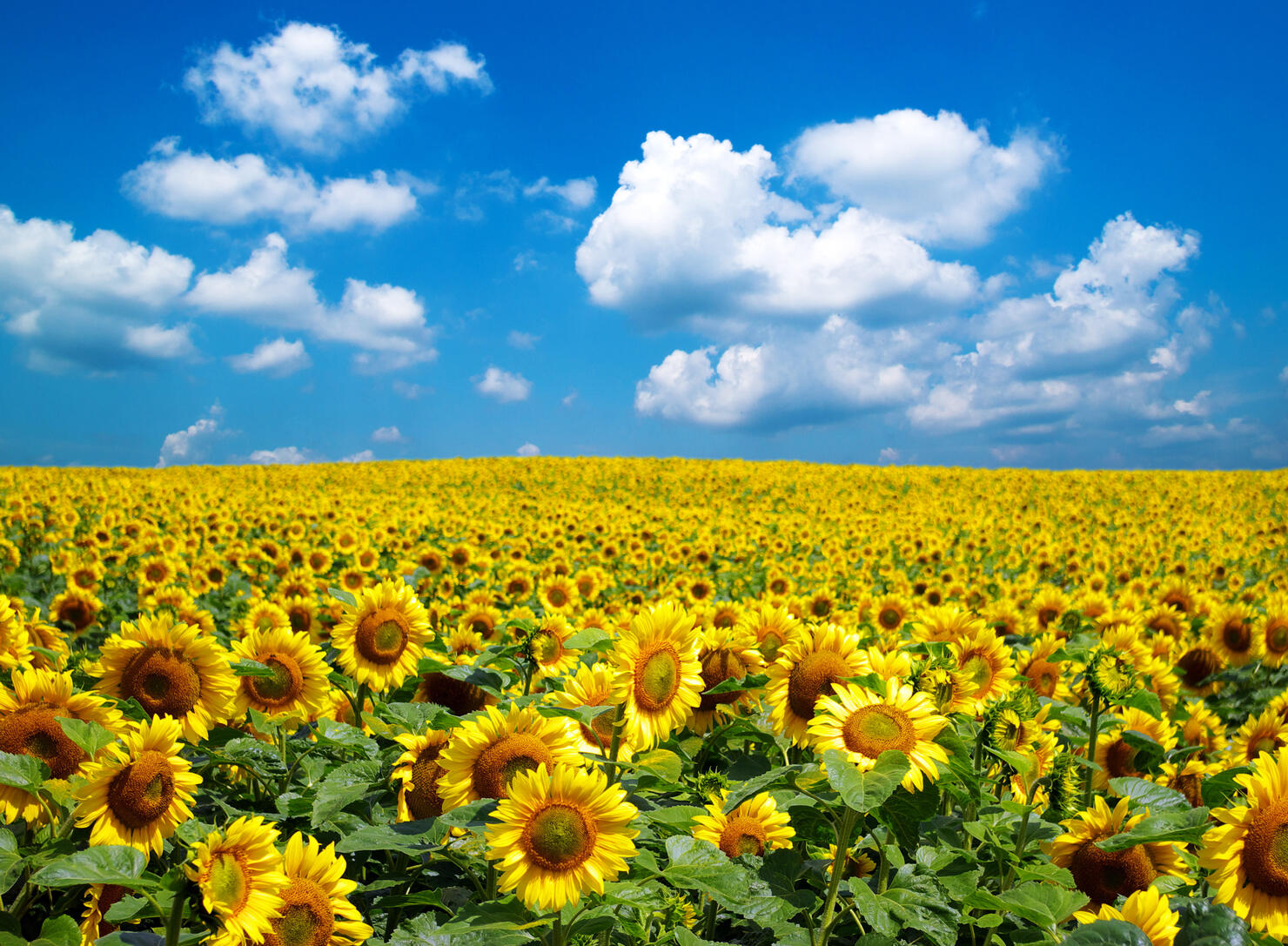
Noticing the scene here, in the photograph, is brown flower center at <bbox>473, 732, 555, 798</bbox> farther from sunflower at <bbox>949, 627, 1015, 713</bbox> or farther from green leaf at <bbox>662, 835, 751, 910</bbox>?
sunflower at <bbox>949, 627, 1015, 713</bbox>

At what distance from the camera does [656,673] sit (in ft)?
7.84

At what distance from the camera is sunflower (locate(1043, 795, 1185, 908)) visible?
244 cm

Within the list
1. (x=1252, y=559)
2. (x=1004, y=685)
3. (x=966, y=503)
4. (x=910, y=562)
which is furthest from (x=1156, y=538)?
(x=1004, y=685)

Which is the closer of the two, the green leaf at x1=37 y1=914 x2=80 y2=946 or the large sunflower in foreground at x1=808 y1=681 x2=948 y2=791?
the green leaf at x1=37 y1=914 x2=80 y2=946

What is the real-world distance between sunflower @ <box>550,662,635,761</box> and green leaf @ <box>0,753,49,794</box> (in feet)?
4.84

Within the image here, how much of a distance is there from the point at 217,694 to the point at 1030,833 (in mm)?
2877

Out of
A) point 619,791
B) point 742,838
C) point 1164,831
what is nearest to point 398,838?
point 619,791

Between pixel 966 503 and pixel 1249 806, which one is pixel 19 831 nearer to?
pixel 1249 806

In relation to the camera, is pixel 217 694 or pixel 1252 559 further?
pixel 1252 559

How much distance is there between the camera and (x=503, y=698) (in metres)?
3.00

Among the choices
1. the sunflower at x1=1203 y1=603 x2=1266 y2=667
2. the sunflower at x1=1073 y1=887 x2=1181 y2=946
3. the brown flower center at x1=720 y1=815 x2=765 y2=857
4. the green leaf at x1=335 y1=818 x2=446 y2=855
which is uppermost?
the green leaf at x1=335 y1=818 x2=446 y2=855

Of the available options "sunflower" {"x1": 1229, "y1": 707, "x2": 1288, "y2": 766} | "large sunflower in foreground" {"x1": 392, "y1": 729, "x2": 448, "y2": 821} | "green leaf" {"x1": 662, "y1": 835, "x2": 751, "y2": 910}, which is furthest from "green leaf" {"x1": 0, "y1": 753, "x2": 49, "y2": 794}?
"sunflower" {"x1": 1229, "y1": 707, "x2": 1288, "y2": 766}

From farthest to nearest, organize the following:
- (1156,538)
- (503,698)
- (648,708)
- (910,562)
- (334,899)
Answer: (1156,538), (910,562), (503,698), (648,708), (334,899)

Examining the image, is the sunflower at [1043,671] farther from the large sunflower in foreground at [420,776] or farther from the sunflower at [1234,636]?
the sunflower at [1234,636]
